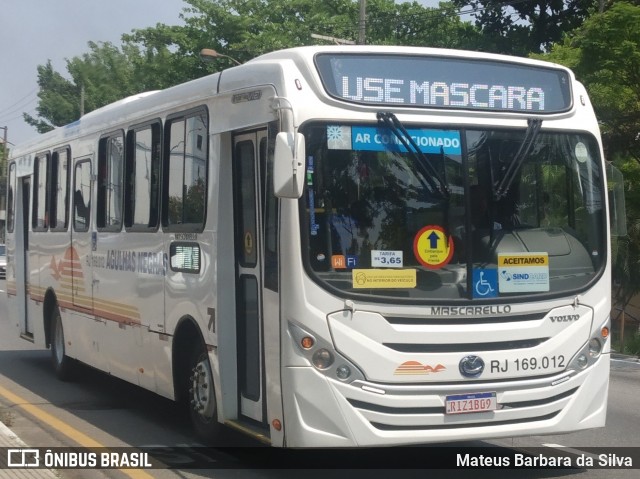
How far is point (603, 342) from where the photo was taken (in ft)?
26.1

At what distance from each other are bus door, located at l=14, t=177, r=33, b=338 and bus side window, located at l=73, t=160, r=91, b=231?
271cm

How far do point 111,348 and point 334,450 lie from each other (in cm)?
337

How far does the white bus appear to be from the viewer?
718 cm

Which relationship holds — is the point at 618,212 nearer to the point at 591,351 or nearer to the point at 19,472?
the point at 591,351

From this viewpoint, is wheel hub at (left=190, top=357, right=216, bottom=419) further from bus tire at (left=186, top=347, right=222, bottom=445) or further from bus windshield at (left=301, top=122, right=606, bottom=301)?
bus windshield at (left=301, top=122, right=606, bottom=301)

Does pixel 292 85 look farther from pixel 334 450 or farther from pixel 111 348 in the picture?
pixel 111 348

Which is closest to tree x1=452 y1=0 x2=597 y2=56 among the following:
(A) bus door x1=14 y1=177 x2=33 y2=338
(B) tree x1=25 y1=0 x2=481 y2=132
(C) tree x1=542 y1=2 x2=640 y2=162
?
(B) tree x1=25 y1=0 x2=481 y2=132

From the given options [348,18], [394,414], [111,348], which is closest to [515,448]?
[394,414]

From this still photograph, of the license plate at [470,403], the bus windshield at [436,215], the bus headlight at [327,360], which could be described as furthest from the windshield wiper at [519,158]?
the bus headlight at [327,360]

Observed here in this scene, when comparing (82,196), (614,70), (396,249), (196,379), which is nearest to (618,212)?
(396,249)

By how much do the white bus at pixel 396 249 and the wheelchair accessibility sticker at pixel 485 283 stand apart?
1 centimetres

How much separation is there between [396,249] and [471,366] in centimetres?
97

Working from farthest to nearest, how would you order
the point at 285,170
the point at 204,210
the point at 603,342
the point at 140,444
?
the point at 140,444 → the point at 204,210 → the point at 603,342 → the point at 285,170

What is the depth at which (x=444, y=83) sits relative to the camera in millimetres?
7777
